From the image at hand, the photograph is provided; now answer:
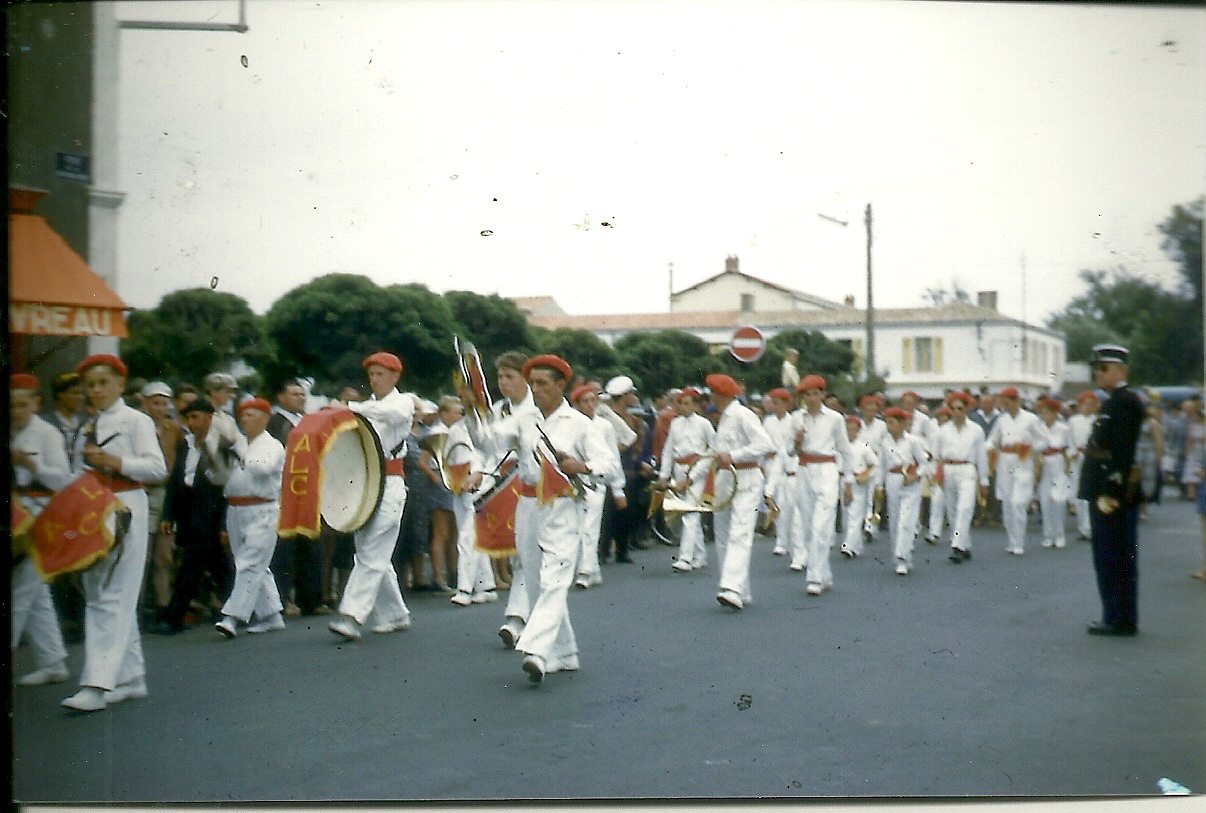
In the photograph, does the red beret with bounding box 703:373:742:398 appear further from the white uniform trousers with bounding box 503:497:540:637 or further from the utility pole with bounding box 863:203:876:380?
the white uniform trousers with bounding box 503:497:540:637

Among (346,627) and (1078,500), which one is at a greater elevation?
(1078,500)

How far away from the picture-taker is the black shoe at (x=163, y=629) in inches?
240

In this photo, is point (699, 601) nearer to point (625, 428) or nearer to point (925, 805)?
point (625, 428)

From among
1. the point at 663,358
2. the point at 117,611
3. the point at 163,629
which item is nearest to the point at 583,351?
the point at 663,358

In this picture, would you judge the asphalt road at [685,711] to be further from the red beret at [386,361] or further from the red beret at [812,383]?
the red beret at [386,361]

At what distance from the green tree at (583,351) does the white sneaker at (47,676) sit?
306 centimetres

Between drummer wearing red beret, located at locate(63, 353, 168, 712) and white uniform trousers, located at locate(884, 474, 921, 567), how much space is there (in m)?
4.90

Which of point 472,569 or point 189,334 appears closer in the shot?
point 189,334

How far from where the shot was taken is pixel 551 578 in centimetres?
630

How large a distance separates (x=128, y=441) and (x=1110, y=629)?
5.41 metres

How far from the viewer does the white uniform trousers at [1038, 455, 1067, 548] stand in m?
6.73

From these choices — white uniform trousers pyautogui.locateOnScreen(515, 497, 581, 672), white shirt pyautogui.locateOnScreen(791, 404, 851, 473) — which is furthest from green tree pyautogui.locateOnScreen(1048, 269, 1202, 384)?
white uniform trousers pyautogui.locateOnScreen(515, 497, 581, 672)

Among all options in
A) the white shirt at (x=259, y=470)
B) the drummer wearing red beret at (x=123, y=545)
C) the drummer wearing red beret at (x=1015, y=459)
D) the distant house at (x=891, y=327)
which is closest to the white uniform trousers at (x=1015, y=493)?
the drummer wearing red beret at (x=1015, y=459)

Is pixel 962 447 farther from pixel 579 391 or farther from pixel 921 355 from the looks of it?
pixel 579 391
